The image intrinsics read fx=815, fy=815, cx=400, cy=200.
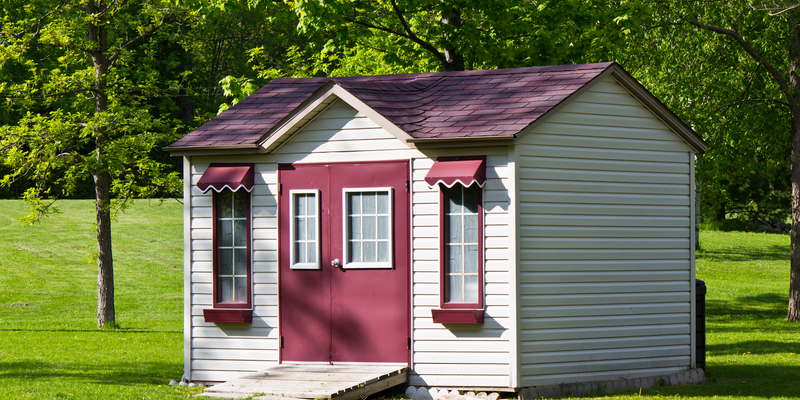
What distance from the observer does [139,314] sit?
2142cm

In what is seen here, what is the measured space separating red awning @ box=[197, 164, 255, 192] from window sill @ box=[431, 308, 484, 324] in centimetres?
286

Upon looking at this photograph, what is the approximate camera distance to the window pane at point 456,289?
9375mm

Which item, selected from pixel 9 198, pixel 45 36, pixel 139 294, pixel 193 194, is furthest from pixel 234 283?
pixel 9 198

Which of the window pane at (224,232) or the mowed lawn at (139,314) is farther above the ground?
the window pane at (224,232)

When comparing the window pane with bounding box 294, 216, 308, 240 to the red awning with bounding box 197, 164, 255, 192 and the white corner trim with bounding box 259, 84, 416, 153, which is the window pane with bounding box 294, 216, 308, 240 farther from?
the white corner trim with bounding box 259, 84, 416, 153

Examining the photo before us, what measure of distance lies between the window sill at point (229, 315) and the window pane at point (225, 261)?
1.60ft

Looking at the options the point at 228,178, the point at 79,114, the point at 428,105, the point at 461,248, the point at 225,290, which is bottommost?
the point at 225,290

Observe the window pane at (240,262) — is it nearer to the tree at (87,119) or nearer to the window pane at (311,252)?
the window pane at (311,252)

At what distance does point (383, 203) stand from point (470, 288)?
1.47 meters

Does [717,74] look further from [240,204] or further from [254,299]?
[254,299]

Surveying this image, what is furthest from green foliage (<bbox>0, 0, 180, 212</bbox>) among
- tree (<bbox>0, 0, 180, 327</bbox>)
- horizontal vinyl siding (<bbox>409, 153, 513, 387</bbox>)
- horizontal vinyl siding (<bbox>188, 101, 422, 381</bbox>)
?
horizontal vinyl siding (<bbox>409, 153, 513, 387</bbox>)

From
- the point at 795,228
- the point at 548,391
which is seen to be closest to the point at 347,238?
the point at 548,391

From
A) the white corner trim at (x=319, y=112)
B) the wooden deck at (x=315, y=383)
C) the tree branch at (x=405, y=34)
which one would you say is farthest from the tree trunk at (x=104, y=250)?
the wooden deck at (x=315, y=383)

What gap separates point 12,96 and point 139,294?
8947mm
